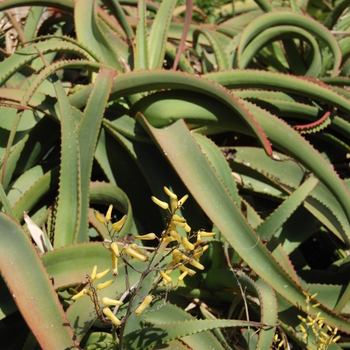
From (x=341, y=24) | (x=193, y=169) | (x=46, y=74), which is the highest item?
(x=341, y=24)

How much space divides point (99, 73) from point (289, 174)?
57 cm

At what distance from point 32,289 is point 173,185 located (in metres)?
0.47

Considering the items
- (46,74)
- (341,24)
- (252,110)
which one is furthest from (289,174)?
(341,24)

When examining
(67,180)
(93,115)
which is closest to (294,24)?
(93,115)

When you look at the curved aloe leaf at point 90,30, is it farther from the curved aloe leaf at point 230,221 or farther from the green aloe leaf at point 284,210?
the green aloe leaf at point 284,210

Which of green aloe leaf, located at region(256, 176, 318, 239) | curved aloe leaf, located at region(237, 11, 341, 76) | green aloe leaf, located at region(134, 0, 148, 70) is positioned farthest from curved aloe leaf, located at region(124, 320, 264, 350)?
curved aloe leaf, located at region(237, 11, 341, 76)

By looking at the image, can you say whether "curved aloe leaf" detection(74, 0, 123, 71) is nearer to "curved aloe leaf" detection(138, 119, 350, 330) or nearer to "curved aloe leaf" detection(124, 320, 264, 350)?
"curved aloe leaf" detection(138, 119, 350, 330)

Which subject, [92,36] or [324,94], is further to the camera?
[92,36]

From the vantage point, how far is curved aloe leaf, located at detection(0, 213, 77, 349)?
2.48ft

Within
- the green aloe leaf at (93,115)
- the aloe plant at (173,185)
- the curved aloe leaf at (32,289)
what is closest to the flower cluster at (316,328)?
the aloe plant at (173,185)

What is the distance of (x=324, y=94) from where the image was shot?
1236 millimetres

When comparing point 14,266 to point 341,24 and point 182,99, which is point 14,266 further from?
point 341,24

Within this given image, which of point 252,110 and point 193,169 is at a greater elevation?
point 252,110

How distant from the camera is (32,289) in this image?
0.79 meters
